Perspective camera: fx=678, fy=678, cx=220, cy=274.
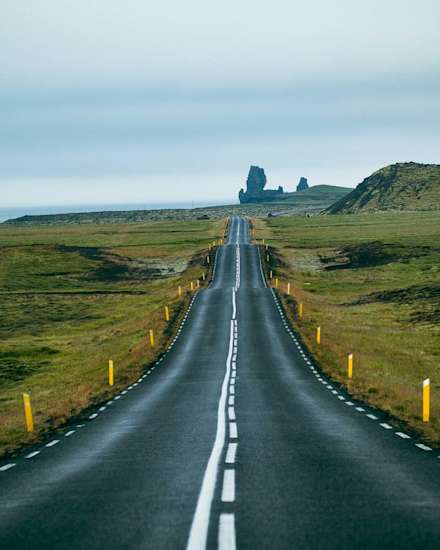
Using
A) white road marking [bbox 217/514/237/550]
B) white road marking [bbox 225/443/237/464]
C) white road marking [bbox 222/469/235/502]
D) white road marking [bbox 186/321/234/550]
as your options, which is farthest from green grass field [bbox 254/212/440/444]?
white road marking [bbox 217/514/237/550]

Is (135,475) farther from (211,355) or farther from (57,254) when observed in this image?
(57,254)

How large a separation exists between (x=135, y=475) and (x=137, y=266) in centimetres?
8278

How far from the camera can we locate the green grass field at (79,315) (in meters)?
30.9

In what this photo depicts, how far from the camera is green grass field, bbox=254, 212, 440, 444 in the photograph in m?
28.4

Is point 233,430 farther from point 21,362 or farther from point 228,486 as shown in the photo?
point 21,362

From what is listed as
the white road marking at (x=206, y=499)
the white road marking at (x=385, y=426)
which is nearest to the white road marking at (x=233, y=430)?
the white road marking at (x=206, y=499)

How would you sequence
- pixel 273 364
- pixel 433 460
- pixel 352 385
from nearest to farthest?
1. pixel 433 460
2. pixel 352 385
3. pixel 273 364

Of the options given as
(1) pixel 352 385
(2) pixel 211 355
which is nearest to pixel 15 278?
(2) pixel 211 355

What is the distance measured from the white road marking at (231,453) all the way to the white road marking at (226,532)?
390 centimetres

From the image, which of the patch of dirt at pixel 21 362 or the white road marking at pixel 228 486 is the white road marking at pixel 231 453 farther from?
the patch of dirt at pixel 21 362

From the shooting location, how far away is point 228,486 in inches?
441

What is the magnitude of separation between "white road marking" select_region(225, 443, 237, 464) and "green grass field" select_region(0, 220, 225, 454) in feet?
21.0

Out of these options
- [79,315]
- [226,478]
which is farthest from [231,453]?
[79,315]

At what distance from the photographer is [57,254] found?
102 meters
